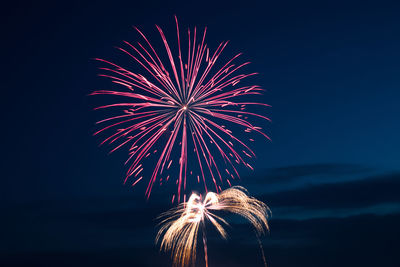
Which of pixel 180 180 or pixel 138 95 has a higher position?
pixel 138 95

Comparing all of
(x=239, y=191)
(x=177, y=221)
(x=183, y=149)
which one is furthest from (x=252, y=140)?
(x=177, y=221)

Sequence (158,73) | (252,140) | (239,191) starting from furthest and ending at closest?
(239,191) < (158,73) < (252,140)

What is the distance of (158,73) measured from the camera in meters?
29.5

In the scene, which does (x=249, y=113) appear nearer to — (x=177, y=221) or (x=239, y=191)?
(x=239, y=191)

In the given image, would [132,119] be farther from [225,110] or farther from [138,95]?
[225,110]

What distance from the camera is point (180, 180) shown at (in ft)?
94.5

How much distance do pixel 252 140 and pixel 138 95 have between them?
7179mm

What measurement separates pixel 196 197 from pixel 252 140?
857 cm

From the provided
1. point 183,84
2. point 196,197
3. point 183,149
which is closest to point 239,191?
point 196,197

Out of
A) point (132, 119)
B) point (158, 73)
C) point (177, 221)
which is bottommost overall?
point (177, 221)

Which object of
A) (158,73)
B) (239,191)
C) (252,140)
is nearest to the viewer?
(252,140)

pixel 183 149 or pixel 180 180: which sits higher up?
pixel 183 149

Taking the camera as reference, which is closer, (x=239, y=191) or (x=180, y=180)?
(x=180, y=180)

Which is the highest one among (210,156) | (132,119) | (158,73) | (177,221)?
(158,73)
